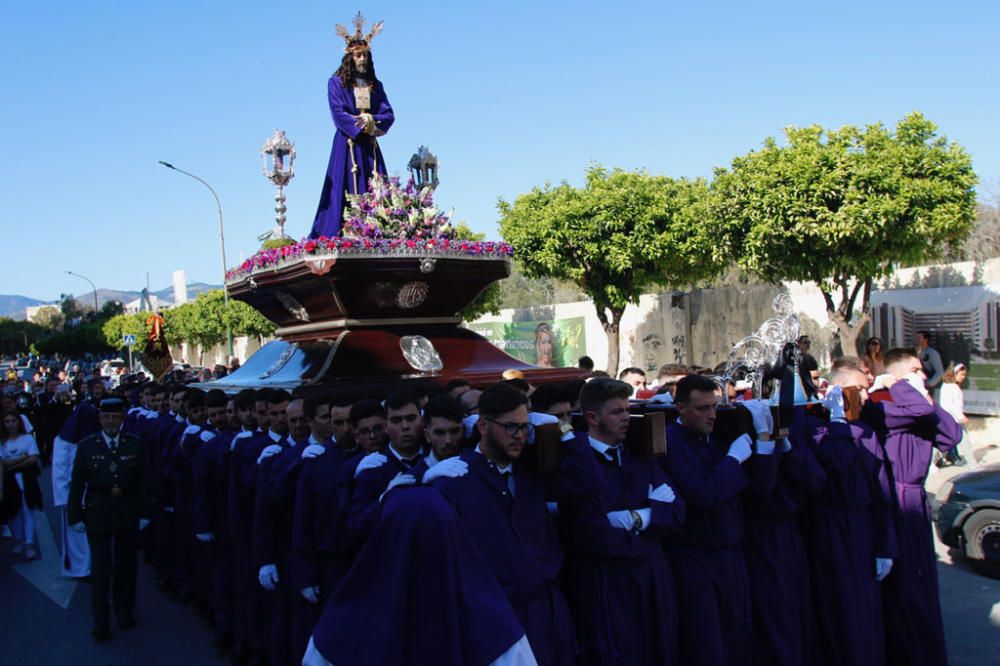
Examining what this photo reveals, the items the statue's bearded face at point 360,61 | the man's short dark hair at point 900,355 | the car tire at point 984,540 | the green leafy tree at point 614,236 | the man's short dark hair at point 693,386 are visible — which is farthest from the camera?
the green leafy tree at point 614,236

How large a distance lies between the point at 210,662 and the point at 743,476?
414cm

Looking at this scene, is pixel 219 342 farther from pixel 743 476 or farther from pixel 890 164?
pixel 743 476

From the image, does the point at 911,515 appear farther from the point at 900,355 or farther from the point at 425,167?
the point at 425,167

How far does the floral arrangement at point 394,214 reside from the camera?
31.3 ft

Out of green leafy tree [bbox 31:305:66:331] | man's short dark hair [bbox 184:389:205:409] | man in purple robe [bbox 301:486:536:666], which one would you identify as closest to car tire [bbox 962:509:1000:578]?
man in purple robe [bbox 301:486:536:666]

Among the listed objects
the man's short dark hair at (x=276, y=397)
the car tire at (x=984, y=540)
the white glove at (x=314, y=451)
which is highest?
the man's short dark hair at (x=276, y=397)

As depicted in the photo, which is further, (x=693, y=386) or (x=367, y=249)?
(x=367, y=249)

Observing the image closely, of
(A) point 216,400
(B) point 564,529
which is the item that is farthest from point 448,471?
(A) point 216,400

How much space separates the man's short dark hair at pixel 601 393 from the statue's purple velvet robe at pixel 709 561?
1.87ft

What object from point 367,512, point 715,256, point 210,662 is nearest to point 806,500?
point 367,512

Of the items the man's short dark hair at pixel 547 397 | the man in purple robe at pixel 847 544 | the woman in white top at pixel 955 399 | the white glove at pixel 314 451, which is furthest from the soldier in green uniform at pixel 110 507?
the woman in white top at pixel 955 399

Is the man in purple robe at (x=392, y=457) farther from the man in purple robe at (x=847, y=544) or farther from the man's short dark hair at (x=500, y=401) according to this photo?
the man in purple robe at (x=847, y=544)

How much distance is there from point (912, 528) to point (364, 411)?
3.39 metres

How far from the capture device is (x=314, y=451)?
200 inches
